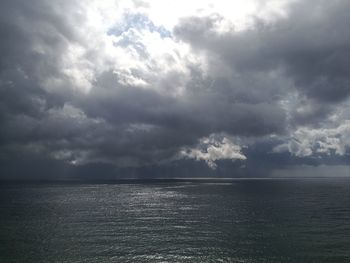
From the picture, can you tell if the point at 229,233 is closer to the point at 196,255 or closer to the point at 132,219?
the point at 196,255

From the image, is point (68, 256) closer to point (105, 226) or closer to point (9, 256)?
point (9, 256)

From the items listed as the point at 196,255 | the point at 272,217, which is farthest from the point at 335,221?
Answer: the point at 196,255

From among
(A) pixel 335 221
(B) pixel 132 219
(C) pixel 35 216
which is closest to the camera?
(A) pixel 335 221

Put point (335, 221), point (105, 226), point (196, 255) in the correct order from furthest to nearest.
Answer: point (335, 221) < point (105, 226) < point (196, 255)

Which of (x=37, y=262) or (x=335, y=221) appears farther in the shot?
(x=335, y=221)

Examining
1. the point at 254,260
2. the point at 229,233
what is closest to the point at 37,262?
the point at 254,260

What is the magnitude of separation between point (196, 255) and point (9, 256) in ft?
121

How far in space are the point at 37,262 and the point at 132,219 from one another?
47.0m

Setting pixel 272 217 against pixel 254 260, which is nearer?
pixel 254 260

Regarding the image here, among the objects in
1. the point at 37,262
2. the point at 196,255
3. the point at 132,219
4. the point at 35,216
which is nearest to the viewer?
the point at 37,262

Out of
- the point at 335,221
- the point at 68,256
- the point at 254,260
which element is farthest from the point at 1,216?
the point at 335,221

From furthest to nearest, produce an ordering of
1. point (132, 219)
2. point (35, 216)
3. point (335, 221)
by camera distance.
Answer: point (35, 216)
point (132, 219)
point (335, 221)

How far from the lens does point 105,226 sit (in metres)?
87.2

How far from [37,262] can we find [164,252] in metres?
24.3
